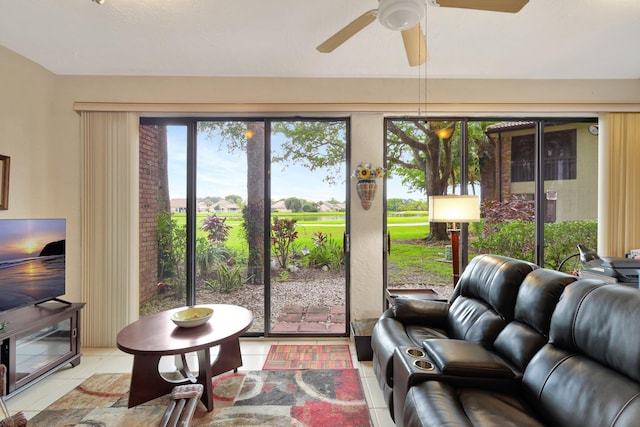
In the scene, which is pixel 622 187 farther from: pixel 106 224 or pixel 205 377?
pixel 106 224

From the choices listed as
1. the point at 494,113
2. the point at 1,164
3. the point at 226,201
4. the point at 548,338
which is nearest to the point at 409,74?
the point at 494,113

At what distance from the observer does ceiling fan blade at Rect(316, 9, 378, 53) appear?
4.97 ft

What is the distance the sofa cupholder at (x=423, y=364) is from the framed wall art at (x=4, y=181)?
10.7ft

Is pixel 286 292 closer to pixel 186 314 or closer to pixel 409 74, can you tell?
pixel 186 314

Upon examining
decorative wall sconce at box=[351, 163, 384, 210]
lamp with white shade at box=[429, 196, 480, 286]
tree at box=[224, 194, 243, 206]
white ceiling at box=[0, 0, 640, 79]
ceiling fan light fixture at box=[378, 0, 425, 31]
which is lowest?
lamp with white shade at box=[429, 196, 480, 286]

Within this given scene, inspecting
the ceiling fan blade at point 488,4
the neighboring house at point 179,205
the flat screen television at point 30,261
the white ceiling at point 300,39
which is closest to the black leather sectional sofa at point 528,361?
the ceiling fan blade at point 488,4

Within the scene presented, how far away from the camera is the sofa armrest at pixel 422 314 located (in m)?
2.31

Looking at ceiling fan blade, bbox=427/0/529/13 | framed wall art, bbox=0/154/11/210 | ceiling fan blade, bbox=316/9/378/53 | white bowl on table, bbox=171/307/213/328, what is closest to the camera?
ceiling fan blade, bbox=427/0/529/13

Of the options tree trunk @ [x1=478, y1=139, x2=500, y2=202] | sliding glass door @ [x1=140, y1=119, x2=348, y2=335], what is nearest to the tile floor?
sliding glass door @ [x1=140, y1=119, x2=348, y2=335]

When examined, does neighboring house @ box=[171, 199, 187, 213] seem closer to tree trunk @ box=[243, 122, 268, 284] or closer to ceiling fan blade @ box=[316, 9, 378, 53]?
tree trunk @ box=[243, 122, 268, 284]

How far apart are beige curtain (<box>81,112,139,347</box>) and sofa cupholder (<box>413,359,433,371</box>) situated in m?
2.73

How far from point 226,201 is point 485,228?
275 cm

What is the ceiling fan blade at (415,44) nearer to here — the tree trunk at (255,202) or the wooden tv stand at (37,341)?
the tree trunk at (255,202)

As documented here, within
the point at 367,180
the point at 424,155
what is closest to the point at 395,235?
the point at 367,180
